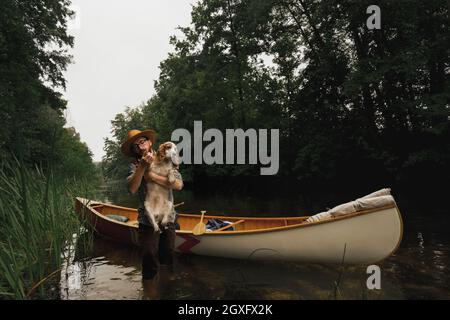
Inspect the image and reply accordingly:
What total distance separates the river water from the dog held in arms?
3.33ft

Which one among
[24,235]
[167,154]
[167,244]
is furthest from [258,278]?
[24,235]

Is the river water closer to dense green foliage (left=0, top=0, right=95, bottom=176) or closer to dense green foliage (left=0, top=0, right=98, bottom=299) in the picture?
dense green foliage (left=0, top=0, right=98, bottom=299)

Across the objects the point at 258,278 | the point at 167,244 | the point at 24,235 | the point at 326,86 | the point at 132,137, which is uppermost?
the point at 326,86

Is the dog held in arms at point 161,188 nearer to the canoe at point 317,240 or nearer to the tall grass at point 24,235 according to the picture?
the tall grass at point 24,235

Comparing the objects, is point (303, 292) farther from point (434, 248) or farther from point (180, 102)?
point (180, 102)

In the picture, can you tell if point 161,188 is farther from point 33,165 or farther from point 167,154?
point 33,165

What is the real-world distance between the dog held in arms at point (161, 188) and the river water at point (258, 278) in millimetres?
1016

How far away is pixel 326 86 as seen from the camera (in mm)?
18453

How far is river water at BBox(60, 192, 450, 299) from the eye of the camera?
13.8 ft

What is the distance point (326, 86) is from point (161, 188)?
53.6ft

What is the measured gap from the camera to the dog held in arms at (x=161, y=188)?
4168mm

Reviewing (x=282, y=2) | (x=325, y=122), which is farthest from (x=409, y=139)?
(x=282, y=2)

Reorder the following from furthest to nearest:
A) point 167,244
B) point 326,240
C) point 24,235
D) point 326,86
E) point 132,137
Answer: point 326,86
point 326,240
point 167,244
point 132,137
point 24,235

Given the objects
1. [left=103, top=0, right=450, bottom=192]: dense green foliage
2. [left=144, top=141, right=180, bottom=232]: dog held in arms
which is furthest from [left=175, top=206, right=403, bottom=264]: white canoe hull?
Answer: [left=103, top=0, right=450, bottom=192]: dense green foliage
